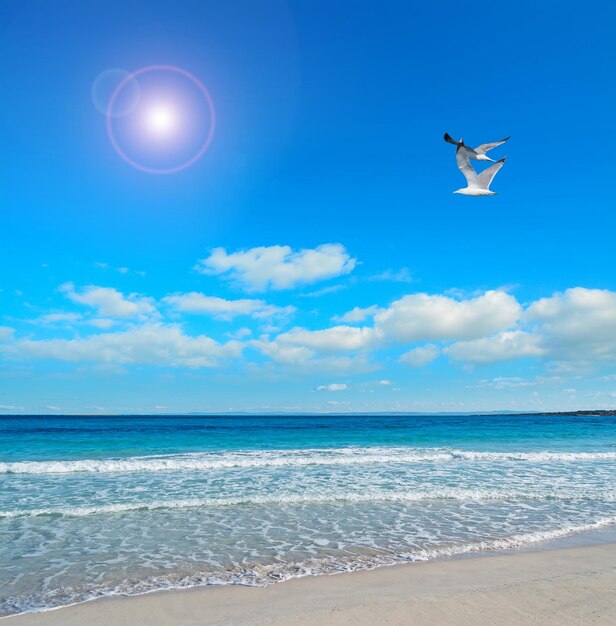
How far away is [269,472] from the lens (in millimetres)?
18000


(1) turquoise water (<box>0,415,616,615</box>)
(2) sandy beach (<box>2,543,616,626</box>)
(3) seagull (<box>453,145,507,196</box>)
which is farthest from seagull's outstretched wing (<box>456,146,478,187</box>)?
(2) sandy beach (<box>2,543,616,626</box>)

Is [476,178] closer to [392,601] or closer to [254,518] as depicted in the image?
[392,601]

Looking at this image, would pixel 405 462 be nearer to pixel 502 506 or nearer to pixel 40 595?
pixel 502 506

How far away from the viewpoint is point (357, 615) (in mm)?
5297

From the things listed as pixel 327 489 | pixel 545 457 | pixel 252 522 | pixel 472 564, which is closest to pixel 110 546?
pixel 252 522

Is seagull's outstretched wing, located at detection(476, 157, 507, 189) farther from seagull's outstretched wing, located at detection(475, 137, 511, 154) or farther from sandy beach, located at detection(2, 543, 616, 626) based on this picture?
sandy beach, located at detection(2, 543, 616, 626)

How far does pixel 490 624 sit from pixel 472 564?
2.25 m

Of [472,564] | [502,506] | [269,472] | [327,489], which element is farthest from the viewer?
[269,472]

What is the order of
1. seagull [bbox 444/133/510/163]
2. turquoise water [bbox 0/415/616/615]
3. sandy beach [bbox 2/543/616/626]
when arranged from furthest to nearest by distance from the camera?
seagull [bbox 444/133/510/163] → turquoise water [bbox 0/415/616/615] → sandy beach [bbox 2/543/616/626]

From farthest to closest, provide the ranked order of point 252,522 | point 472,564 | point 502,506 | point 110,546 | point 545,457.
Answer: point 545,457, point 502,506, point 252,522, point 110,546, point 472,564

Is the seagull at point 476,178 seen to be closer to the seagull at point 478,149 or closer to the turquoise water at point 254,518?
the seagull at point 478,149

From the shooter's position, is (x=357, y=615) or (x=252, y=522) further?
(x=252, y=522)

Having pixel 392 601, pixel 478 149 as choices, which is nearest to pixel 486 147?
pixel 478 149

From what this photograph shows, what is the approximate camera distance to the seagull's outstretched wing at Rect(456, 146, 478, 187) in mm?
9484
